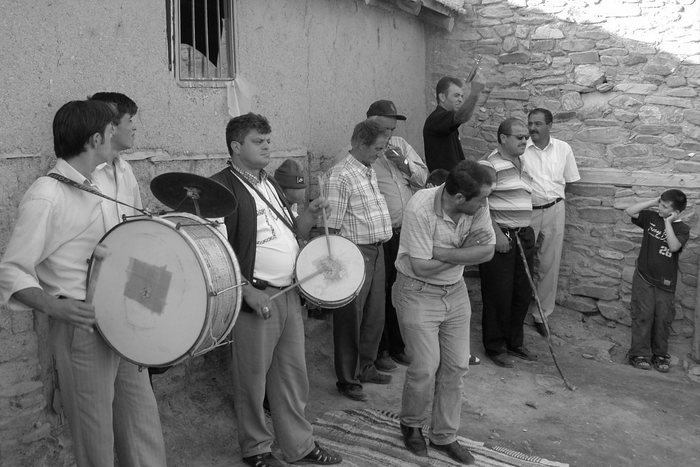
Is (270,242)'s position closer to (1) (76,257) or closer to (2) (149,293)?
(2) (149,293)

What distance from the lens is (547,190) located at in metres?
7.51

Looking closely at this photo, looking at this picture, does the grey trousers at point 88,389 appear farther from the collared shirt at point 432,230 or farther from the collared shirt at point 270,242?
the collared shirt at point 432,230

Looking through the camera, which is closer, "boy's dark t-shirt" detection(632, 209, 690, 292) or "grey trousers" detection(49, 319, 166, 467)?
"grey trousers" detection(49, 319, 166, 467)

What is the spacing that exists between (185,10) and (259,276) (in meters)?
2.16

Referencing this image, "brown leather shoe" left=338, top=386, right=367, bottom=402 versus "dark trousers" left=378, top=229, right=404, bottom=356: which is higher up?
→ "dark trousers" left=378, top=229, right=404, bottom=356

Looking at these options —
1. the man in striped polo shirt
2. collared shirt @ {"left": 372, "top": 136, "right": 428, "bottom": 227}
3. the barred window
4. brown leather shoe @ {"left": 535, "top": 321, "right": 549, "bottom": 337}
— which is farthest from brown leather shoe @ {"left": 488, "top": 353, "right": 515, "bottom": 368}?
the barred window

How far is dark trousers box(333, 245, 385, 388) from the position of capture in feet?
18.7

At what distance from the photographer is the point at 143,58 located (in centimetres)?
472

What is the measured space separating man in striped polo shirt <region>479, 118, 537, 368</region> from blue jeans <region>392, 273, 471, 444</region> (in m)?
2.04

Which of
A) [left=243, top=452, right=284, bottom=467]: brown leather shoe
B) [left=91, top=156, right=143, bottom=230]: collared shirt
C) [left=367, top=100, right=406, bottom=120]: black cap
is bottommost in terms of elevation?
[left=243, top=452, right=284, bottom=467]: brown leather shoe

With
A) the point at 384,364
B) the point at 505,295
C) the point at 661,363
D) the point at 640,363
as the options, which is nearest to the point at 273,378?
the point at 384,364

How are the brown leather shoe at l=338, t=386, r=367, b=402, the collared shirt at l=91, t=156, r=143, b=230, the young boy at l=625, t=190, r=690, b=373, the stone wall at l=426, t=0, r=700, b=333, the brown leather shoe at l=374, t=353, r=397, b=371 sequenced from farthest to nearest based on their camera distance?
the stone wall at l=426, t=0, r=700, b=333, the young boy at l=625, t=190, r=690, b=373, the brown leather shoe at l=374, t=353, r=397, b=371, the brown leather shoe at l=338, t=386, r=367, b=402, the collared shirt at l=91, t=156, r=143, b=230

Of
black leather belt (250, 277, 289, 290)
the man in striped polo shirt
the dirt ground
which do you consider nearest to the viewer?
black leather belt (250, 277, 289, 290)

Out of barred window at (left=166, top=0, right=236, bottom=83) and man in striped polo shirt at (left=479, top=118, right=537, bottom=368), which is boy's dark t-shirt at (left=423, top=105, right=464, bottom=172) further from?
barred window at (left=166, top=0, right=236, bottom=83)
